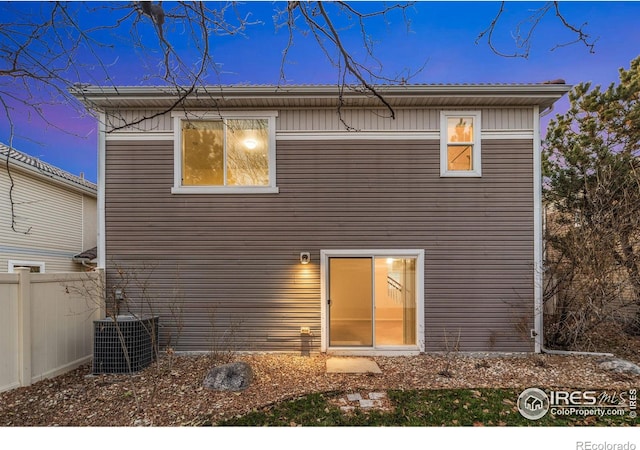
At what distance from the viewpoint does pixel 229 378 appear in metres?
4.31

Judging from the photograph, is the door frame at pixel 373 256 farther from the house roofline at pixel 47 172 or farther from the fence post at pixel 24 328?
the house roofline at pixel 47 172

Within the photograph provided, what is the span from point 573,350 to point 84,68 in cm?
841

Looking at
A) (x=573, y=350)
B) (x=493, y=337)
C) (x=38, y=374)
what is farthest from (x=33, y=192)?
(x=573, y=350)

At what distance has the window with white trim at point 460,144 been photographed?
5.75 meters

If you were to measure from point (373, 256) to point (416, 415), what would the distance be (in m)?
2.68

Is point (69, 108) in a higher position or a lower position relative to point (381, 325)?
higher

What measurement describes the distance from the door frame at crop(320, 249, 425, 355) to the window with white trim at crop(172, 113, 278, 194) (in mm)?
1901

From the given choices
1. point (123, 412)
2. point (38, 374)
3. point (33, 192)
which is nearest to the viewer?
point (123, 412)

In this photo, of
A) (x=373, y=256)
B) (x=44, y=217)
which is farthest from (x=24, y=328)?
(x=44, y=217)

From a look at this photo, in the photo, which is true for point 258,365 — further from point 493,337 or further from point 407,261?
point 493,337

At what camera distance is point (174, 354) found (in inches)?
223

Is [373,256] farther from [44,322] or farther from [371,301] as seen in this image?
[44,322]

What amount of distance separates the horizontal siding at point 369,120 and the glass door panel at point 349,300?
2478mm

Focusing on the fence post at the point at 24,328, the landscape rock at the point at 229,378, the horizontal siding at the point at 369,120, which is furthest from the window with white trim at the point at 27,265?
the landscape rock at the point at 229,378
